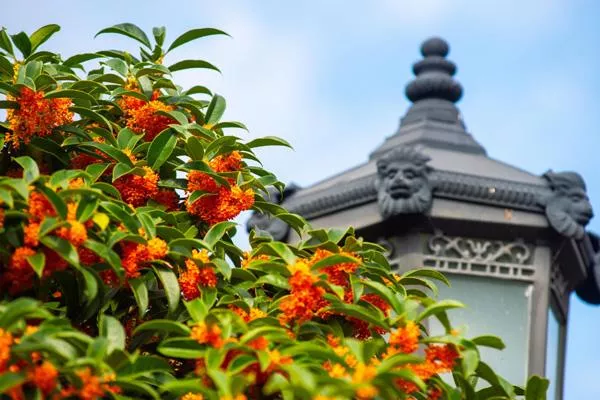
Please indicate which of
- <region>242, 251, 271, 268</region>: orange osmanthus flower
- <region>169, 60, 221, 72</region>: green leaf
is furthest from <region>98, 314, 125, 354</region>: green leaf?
<region>169, 60, 221, 72</region>: green leaf

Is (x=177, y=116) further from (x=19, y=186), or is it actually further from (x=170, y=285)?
(x=19, y=186)

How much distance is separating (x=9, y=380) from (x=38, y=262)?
1.38 ft

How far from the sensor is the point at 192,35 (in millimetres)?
3912

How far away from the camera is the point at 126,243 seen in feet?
10.7

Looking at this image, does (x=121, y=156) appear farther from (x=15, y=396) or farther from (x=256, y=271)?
(x=15, y=396)

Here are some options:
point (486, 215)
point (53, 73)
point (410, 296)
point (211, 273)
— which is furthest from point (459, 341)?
point (486, 215)

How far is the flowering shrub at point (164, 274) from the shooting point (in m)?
2.84

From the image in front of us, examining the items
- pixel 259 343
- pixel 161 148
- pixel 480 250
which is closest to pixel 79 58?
pixel 161 148

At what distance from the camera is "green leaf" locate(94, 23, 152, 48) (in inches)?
153

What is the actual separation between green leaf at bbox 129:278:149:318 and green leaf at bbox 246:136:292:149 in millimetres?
655

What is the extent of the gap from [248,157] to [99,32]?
56 centimetres

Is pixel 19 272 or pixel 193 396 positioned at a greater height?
pixel 19 272

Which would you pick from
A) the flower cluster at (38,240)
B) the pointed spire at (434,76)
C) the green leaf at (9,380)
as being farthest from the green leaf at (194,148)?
the pointed spire at (434,76)

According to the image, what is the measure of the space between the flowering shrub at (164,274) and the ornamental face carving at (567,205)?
2309 mm
